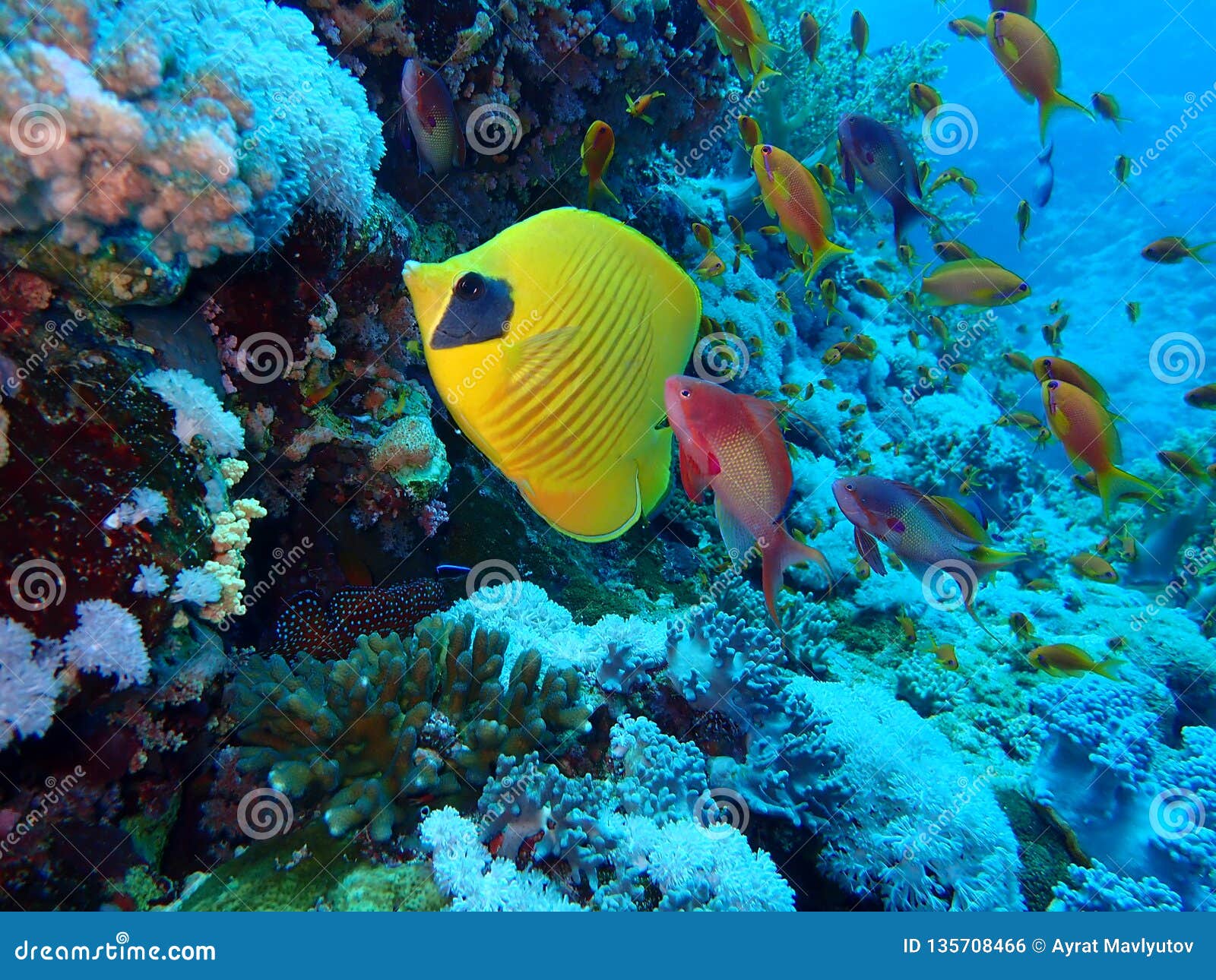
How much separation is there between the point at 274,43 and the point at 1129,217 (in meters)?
38.0

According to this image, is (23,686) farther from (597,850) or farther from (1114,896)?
(1114,896)

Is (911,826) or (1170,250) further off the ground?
(1170,250)

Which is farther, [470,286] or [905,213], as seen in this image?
[905,213]

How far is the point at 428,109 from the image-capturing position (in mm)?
3223

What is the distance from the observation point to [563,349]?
975 millimetres

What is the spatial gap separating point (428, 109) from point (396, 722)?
3.06m

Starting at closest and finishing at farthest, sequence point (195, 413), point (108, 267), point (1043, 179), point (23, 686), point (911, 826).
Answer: point (23, 686) < point (108, 267) < point (195, 413) < point (911, 826) < point (1043, 179)

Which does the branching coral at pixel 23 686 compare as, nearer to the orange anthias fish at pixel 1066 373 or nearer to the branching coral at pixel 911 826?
the branching coral at pixel 911 826

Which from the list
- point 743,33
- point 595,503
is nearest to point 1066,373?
point 743,33

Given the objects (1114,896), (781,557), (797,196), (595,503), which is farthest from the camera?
(797,196)

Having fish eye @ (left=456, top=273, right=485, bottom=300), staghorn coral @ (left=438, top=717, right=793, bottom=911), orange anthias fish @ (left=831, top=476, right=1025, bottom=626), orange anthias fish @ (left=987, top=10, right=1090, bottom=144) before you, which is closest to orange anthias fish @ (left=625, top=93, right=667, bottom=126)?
orange anthias fish @ (left=987, top=10, right=1090, bottom=144)

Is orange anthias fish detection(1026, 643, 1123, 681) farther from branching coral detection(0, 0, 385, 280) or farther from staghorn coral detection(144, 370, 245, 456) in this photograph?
branching coral detection(0, 0, 385, 280)

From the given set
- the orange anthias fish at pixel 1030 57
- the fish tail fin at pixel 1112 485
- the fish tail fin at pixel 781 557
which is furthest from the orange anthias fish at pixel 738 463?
the orange anthias fish at pixel 1030 57

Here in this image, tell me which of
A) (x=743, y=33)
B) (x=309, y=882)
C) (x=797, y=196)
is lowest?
Answer: (x=309, y=882)
